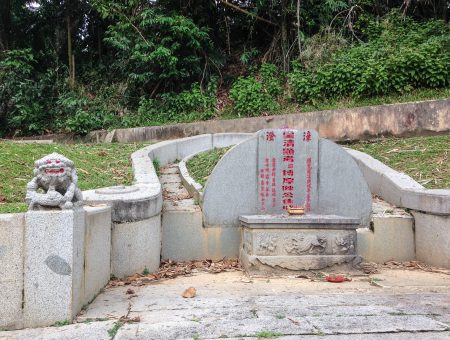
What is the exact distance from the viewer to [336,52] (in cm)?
1377

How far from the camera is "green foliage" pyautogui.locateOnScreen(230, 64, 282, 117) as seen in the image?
45.3ft

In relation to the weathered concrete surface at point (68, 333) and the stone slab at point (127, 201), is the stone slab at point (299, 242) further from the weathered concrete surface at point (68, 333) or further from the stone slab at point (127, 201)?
the weathered concrete surface at point (68, 333)

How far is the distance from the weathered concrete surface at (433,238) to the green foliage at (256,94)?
8.30m

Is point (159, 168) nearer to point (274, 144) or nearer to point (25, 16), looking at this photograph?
point (274, 144)

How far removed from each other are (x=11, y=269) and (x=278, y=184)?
3.75 meters

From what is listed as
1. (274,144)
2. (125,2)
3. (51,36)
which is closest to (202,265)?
(274,144)

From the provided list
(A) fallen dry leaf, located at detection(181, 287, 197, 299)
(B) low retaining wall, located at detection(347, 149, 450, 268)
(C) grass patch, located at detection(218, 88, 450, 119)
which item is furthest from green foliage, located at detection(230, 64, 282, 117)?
(A) fallen dry leaf, located at detection(181, 287, 197, 299)

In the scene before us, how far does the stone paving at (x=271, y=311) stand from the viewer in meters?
2.93

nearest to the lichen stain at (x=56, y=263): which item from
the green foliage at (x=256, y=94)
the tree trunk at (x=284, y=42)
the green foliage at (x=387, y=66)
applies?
the green foliage at (x=387, y=66)

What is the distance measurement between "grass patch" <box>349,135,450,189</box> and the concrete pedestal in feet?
7.64

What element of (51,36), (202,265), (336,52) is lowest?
(202,265)

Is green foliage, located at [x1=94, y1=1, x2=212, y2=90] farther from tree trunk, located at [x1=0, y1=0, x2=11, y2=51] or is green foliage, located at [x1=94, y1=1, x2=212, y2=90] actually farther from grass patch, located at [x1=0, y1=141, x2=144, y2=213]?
grass patch, located at [x1=0, y1=141, x2=144, y2=213]

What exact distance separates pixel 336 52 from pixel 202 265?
33.9 feet

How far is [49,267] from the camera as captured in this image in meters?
3.33
